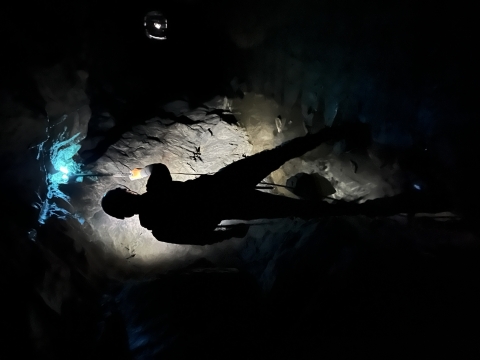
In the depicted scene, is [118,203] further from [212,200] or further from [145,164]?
[145,164]

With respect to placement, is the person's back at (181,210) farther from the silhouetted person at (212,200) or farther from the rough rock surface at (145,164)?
the rough rock surface at (145,164)

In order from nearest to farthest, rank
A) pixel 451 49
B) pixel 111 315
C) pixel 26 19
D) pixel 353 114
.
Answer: pixel 451 49 → pixel 26 19 → pixel 353 114 → pixel 111 315

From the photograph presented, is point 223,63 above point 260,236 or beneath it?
above

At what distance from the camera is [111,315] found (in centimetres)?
370

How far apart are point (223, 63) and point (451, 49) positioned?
3.21m

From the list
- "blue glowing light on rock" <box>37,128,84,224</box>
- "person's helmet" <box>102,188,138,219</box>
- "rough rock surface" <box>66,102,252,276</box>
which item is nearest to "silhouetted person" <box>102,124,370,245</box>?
"person's helmet" <box>102,188,138,219</box>

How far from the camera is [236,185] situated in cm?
356

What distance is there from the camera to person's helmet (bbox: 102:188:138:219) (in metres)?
2.97

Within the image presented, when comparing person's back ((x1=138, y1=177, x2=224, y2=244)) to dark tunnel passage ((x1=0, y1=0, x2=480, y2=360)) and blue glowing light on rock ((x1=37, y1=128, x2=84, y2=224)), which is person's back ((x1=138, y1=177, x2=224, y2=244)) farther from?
blue glowing light on rock ((x1=37, y1=128, x2=84, y2=224))

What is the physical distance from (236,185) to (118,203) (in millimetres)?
1385

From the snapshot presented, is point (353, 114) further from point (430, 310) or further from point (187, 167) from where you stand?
point (187, 167)

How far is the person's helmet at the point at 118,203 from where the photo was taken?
297 centimetres

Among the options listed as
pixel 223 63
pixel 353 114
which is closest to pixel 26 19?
pixel 223 63

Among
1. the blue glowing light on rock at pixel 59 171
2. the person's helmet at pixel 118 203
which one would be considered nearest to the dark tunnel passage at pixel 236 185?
the blue glowing light on rock at pixel 59 171
